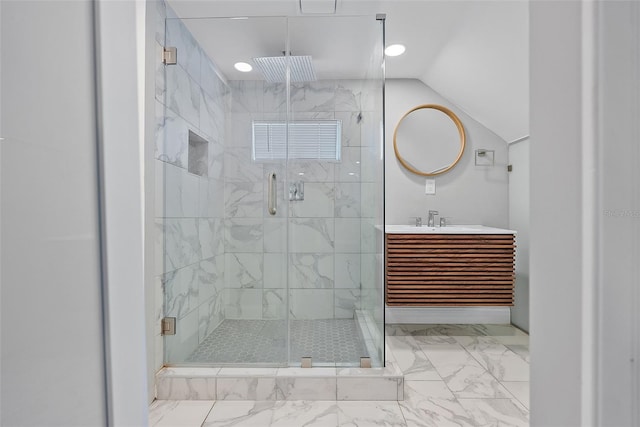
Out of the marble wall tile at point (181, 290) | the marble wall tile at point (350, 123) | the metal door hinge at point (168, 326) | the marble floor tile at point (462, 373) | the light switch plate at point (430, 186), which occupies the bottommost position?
the marble floor tile at point (462, 373)

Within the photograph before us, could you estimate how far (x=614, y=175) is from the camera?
21cm

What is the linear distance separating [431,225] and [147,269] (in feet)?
6.86

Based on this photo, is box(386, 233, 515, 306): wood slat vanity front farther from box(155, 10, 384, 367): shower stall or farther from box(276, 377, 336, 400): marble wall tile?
box(276, 377, 336, 400): marble wall tile

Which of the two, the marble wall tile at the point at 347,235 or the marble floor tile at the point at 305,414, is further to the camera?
the marble wall tile at the point at 347,235

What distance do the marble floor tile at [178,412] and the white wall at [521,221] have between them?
2.27 m

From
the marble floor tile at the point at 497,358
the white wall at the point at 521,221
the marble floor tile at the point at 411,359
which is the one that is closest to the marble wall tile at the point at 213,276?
the marble floor tile at the point at 411,359

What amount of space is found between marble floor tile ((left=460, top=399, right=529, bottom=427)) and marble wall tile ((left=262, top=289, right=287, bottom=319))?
1031 millimetres

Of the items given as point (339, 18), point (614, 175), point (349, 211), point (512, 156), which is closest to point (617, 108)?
point (614, 175)

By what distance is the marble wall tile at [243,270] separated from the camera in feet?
6.46

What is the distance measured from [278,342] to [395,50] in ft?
6.81

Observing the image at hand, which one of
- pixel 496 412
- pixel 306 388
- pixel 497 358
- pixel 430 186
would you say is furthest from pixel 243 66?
pixel 497 358

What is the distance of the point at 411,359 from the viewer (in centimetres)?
199

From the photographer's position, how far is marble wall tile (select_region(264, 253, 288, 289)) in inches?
76.9

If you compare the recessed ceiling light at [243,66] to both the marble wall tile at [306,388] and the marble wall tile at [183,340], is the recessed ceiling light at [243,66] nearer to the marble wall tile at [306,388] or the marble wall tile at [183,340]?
the marble wall tile at [183,340]
